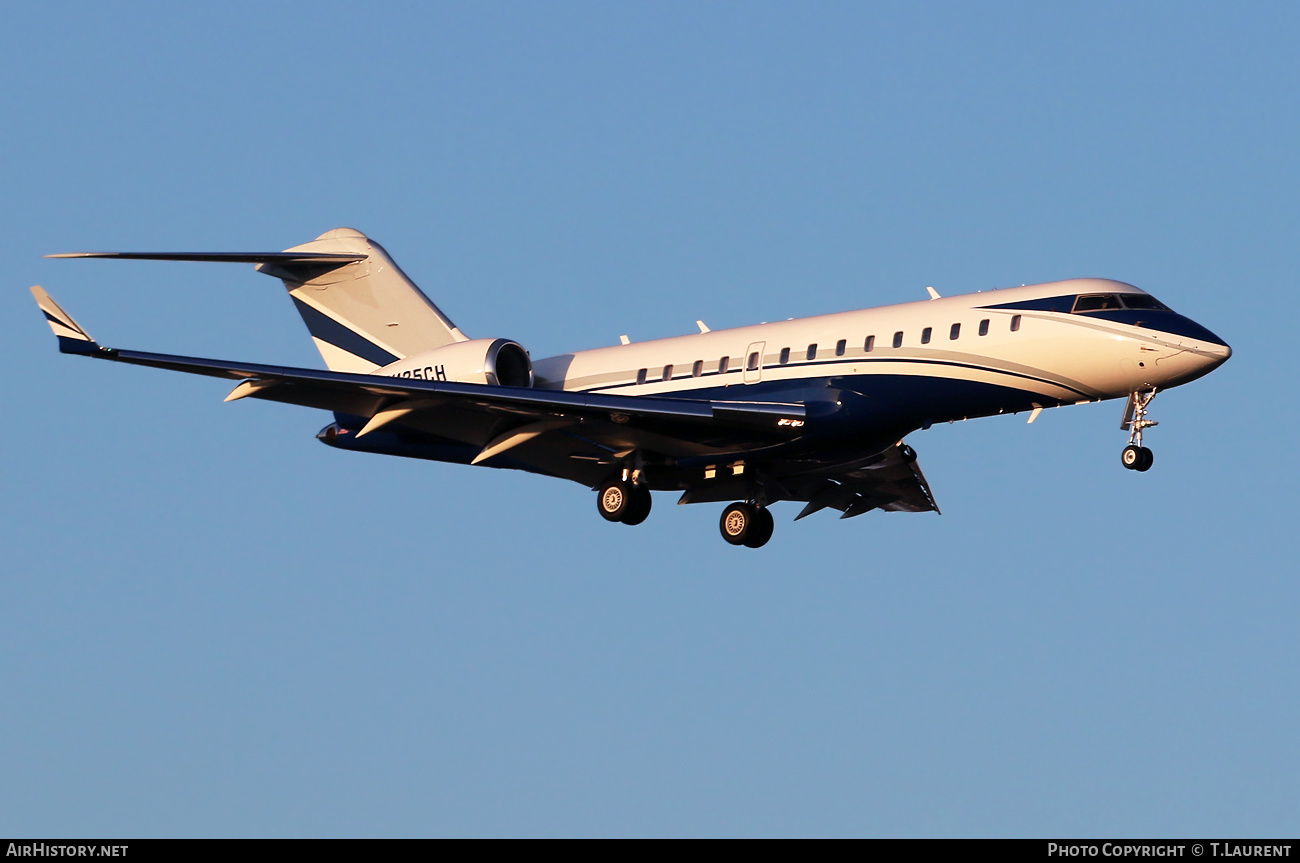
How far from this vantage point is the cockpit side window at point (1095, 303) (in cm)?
2295

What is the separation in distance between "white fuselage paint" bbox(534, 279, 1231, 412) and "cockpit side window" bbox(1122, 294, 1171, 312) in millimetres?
110

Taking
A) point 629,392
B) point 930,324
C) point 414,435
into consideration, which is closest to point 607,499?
point 629,392

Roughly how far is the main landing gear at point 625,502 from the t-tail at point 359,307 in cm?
546

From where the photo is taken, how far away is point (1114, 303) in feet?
75.3

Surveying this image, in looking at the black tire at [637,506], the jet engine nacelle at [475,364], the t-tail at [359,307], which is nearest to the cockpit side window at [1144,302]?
the black tire at [637,506]

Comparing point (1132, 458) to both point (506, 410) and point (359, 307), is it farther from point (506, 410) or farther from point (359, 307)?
point (359, 307)

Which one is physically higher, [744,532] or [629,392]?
[629,392]

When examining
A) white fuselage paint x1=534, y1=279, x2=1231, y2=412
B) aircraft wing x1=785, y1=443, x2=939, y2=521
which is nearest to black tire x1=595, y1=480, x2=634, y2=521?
white fuselage paint x1=534, y1=279, x2=1231, y2=412

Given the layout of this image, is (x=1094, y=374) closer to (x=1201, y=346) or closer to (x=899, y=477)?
(x=1201, y=346)

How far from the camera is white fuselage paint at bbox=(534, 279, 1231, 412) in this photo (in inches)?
888

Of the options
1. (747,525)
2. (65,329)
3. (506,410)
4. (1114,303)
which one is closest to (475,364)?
(506,410)

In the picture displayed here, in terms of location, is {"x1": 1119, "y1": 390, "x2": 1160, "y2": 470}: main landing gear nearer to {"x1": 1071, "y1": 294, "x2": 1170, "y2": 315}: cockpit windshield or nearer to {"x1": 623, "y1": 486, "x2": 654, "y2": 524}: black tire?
{"x1": 1071, "y1": 294, "x2": 1170, "y2": 315}: cockpit windshield
